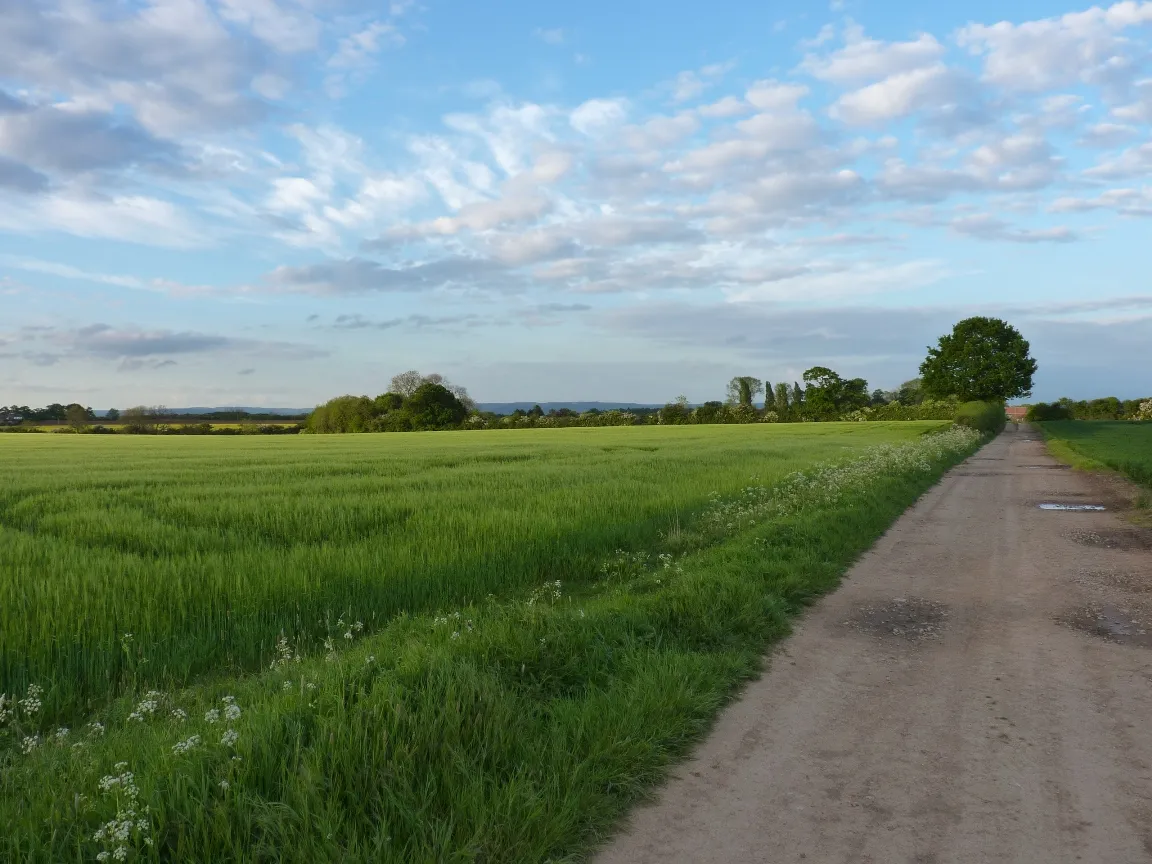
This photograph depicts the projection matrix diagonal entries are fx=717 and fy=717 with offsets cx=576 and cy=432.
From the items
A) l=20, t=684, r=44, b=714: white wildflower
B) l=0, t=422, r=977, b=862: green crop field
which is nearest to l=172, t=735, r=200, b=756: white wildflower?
l=0, t=422, r=977, b=862: green crop field

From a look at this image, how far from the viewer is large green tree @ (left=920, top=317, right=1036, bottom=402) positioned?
69.8 m

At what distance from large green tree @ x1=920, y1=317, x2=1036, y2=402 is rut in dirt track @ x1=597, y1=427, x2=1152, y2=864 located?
70805 mm

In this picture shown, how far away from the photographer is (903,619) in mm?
6781

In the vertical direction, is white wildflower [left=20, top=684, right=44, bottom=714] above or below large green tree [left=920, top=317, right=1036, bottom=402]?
below

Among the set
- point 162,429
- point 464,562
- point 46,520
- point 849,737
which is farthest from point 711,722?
point 162,429

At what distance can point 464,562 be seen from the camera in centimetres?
828

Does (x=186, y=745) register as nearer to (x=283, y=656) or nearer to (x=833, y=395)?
(x=283, y=656)

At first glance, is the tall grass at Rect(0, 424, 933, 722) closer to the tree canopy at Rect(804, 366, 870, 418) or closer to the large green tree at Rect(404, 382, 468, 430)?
the large green tree at Rect(404, 382, 468, 430)

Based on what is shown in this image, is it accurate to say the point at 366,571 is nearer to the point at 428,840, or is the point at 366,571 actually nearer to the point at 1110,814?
the point at 428,840

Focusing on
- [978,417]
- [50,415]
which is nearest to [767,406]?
[978,417]

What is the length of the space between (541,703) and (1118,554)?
9.31 metres

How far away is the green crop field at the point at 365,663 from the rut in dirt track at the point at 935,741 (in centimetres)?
37

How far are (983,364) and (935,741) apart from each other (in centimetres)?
7670

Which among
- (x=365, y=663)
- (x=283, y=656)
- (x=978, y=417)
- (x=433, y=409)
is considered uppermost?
A: (x=433, y=409)
